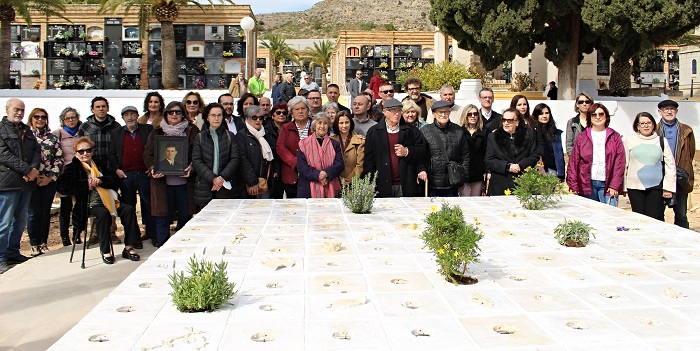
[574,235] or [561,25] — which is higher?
[561,25]

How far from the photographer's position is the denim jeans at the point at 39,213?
7.34 metres

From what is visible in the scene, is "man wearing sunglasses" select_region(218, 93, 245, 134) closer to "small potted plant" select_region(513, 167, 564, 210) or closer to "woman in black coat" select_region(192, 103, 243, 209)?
"woman in black coat" select_region(192, 103, 243, 209)

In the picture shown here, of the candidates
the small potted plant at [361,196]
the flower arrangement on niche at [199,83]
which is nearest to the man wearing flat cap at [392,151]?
the small potted plant at [361,196]

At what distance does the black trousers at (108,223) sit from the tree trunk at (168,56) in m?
13.1

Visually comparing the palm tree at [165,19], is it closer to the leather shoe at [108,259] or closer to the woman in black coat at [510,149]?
the leather shoe at [108,259]

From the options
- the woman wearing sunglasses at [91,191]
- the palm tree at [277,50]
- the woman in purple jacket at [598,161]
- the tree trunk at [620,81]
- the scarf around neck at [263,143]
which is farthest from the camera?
the palm tree at [277,50]

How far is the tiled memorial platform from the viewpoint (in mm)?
2674

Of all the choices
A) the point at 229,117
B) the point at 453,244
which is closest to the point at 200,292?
the point at 453,244

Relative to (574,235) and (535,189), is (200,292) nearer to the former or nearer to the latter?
(574,235)

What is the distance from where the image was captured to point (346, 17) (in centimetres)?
9862

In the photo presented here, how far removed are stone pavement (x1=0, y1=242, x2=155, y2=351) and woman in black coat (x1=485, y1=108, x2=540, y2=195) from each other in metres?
4.11

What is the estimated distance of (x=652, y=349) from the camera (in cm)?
255

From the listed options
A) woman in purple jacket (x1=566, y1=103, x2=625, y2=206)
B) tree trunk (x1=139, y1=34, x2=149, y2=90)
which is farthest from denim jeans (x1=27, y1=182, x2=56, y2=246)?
tree trunk (x1=139, y1=34, x2=149, y2=90)

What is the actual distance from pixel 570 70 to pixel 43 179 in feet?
48.7
